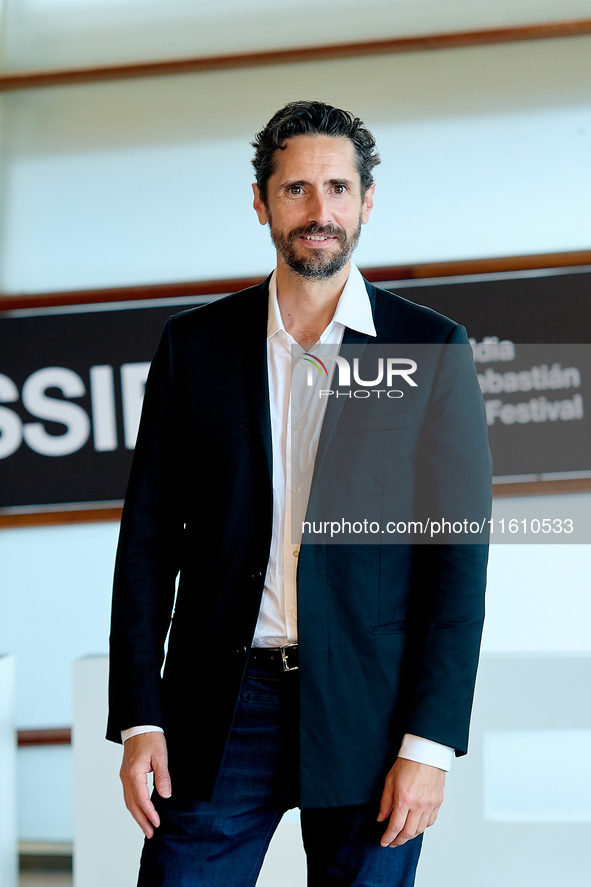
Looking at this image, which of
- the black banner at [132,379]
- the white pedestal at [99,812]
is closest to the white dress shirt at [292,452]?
the white pedestal at [99,812]

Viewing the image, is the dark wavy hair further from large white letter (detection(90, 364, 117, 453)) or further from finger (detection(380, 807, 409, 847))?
large white letter (detection(90, 364, 117, 453))

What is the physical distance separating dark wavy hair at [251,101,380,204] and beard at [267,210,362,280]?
0.44ft

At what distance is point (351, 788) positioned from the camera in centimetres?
118

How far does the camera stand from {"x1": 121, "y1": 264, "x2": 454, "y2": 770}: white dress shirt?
4.03 feet

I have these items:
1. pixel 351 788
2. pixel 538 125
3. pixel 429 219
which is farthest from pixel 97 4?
pixel 351 788

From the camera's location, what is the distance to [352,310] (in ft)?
4.32

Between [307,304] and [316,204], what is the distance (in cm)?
17

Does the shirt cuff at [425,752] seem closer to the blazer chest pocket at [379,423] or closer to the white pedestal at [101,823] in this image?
the blazer chest pocket at [379,423]

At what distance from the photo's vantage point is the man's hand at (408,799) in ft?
3.77

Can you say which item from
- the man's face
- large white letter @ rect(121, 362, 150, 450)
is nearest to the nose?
the man's face

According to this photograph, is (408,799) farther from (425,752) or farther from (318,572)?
(318,572)

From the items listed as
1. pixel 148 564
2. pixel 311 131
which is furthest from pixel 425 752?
pixel 311 131

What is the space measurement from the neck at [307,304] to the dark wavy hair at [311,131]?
0.17 metres

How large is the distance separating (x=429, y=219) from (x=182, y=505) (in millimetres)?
2164
